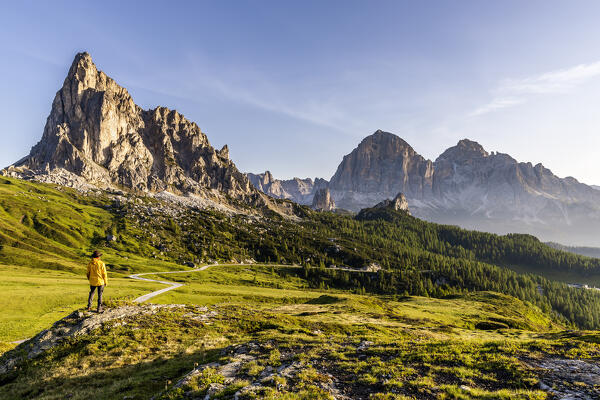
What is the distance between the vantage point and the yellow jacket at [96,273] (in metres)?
28.4

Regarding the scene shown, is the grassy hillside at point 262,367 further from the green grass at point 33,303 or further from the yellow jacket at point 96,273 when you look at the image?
the green grass at point 33,303

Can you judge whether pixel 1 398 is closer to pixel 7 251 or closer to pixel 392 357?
pixel 392 357

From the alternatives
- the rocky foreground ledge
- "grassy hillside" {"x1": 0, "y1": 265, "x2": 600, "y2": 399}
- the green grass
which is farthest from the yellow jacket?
the green grass

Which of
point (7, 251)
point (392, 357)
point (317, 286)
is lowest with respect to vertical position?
point (317, 286)

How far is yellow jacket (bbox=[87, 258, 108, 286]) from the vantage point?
2836cm

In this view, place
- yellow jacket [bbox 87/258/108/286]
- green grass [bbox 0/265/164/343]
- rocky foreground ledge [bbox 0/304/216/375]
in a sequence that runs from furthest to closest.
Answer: green grass [bbox 0/265/164/343]
yellow jacket [bbox 87/258/108/286]
rocky foreground ledge [bbox 0/304/216/375]

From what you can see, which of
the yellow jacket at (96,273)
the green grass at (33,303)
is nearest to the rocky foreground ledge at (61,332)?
the yellow jacket at (96,273)

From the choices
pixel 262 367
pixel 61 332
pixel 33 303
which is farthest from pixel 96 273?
pixel 33 303

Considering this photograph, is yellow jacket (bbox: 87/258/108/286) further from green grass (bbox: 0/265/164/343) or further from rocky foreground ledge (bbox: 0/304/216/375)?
green grass (bbox: 0/265/164/343)

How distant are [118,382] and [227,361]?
7.80 metres

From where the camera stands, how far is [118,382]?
21172 mm

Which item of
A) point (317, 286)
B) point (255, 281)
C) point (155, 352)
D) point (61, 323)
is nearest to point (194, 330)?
point (155, 352)

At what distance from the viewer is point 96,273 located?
94.3 ft

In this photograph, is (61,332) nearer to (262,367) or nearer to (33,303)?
(262,367)
